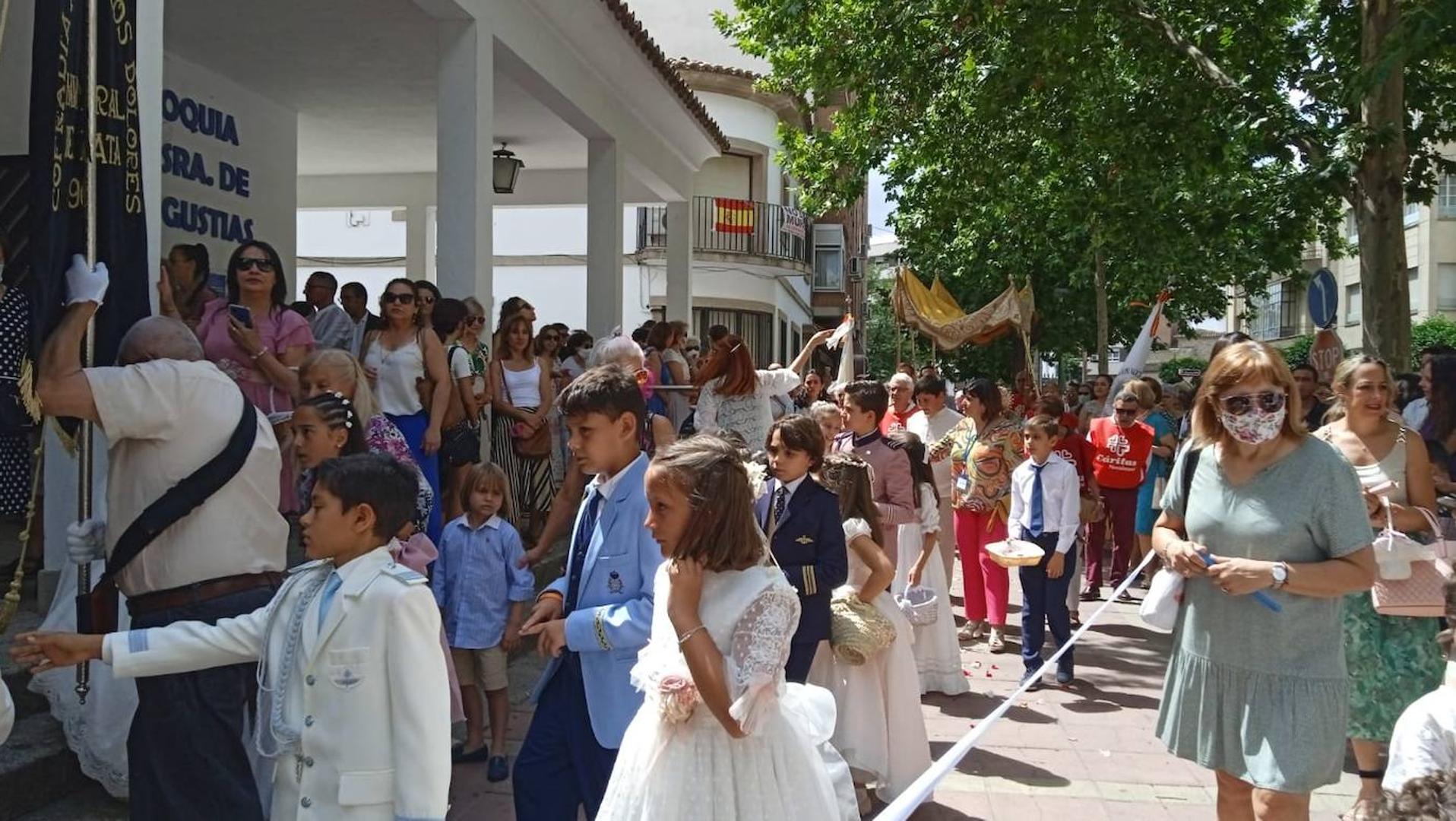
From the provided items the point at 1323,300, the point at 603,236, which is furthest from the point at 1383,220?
the point at 603,236

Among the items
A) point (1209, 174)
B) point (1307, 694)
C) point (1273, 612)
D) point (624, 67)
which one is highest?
point (624, 67)

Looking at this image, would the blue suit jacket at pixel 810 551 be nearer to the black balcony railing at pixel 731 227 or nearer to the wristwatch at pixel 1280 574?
the wristwatch at pixel 1280 574

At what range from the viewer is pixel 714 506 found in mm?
3061

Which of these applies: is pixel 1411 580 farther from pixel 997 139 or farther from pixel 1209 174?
pixel 997 139

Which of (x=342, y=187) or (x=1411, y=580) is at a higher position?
(x=342, y=187)

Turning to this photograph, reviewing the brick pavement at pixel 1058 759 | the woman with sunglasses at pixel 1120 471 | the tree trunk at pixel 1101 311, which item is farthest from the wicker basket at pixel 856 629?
the tree trunk at pixel 1101 311

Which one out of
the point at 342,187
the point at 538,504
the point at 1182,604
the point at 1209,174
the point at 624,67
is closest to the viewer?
the point at 1182,604

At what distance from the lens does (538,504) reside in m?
8.91

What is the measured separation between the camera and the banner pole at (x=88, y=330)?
404 cm

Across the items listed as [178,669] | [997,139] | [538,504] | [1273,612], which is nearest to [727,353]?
[538,504]

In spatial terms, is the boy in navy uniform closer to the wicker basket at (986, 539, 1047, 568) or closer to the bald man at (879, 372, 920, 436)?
the wicker basket at (986, 539, 1047, 568)

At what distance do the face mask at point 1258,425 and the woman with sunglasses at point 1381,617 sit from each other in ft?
5.66

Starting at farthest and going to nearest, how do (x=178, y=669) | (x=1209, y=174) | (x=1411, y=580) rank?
(x=1209, y=174) → (x=1411, y=580) → (x=178, y=669)

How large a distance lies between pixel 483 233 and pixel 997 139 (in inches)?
327
